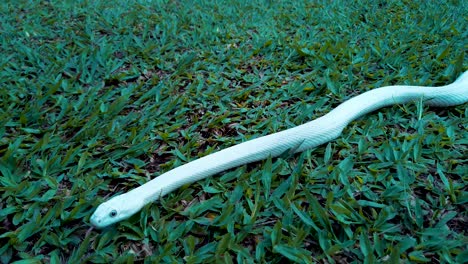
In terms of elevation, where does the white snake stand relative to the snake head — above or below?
below

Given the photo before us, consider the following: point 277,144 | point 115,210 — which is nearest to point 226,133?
point 277,144

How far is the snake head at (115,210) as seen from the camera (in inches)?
64.6

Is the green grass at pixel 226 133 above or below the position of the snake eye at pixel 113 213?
below

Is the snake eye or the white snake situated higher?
the snake eye

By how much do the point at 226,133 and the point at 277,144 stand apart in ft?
1.35

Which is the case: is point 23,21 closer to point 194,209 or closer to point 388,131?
point 194,209

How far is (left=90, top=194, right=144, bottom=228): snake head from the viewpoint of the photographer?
5.38 ft

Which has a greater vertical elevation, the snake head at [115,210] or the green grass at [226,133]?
the snake head at [115,210]

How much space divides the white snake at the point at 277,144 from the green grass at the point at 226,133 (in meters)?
0.05

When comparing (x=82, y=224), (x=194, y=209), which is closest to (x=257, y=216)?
(x=194, y=209)

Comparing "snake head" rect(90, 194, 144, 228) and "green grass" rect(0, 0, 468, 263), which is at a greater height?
"snake head" rect(90, 194, 144, 228)

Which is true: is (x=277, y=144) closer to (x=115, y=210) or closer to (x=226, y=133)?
(x=226, y=133)

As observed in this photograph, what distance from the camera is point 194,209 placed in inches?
69.6

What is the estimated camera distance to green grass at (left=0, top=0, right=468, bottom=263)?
162 centimetres
